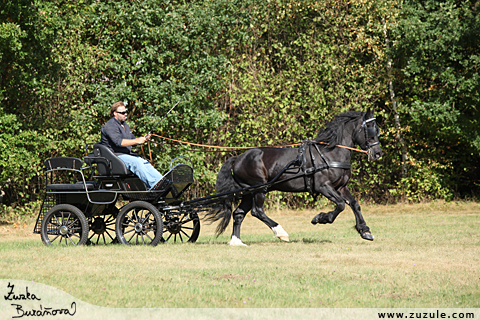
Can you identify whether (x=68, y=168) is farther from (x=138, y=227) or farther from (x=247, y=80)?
(x=247, y=80)

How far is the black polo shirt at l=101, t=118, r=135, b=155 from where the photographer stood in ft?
28.9

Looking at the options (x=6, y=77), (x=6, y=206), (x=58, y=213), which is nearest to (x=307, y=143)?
A: (x=58, y=213)

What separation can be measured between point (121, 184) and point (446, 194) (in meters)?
12.1

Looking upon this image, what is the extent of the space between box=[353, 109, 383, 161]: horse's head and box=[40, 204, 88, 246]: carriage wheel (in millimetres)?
4473

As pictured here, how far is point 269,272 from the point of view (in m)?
6.70

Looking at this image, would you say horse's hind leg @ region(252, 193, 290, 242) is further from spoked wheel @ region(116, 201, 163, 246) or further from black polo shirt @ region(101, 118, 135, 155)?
black polo shirt @ region(101, 118, 135, 155)

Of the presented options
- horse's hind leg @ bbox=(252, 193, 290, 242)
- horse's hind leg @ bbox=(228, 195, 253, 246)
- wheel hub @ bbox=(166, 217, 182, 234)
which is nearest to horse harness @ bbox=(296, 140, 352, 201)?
horse's hind leg @ bbox=(252, 193, 290, 242)

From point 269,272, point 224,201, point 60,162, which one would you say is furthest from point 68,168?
point 269,272

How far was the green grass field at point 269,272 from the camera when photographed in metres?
5.40

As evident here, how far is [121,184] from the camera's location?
8836mm

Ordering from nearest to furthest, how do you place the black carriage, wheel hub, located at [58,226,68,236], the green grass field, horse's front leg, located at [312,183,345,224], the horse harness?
the green grass field → the black carriage → wheel hub, located at [58,226,68,236] → horse's front leg, located at [312,183,345,224] → the horse harness

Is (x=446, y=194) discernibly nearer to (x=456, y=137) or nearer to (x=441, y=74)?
(x=456, y=137)

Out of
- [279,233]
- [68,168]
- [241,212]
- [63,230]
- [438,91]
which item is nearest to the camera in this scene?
[68,168]

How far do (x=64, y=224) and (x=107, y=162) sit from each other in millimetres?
1227
